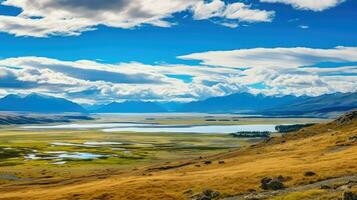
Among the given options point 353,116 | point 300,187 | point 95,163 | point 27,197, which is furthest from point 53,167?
point 300,187

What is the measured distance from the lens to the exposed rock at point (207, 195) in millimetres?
70062

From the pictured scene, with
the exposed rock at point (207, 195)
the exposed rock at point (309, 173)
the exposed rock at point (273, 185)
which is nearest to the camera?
the exposed rock at point (207, 195)

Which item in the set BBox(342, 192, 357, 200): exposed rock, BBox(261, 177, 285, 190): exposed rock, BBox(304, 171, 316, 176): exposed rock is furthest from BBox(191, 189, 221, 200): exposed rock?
BBox(342, 192, 357, 200): exposed rock

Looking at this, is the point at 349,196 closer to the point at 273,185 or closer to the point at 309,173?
the point at 273,185

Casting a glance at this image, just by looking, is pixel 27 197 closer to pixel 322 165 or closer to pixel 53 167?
pixel 322 165

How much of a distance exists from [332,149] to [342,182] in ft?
198

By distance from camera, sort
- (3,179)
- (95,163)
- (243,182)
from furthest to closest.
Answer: (95,163) → (3,179) → (243,182)

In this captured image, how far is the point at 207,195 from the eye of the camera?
72.2m

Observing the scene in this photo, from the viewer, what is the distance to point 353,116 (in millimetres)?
195375

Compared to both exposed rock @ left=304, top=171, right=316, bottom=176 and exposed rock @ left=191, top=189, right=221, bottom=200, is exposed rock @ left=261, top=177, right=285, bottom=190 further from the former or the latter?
exposed rock @ left=191, top=189, right=221, bottom=200

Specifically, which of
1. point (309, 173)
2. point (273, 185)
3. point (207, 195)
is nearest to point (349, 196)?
point (273, 185)

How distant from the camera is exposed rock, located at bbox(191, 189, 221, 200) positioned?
70.1 meters

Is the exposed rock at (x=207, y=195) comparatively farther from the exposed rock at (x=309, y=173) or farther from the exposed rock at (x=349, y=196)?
the exposed rock at (x=349, y=196)

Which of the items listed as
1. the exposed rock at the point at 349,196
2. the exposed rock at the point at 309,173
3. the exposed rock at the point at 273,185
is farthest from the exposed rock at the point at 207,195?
the exposed rock at the point at 349,196
